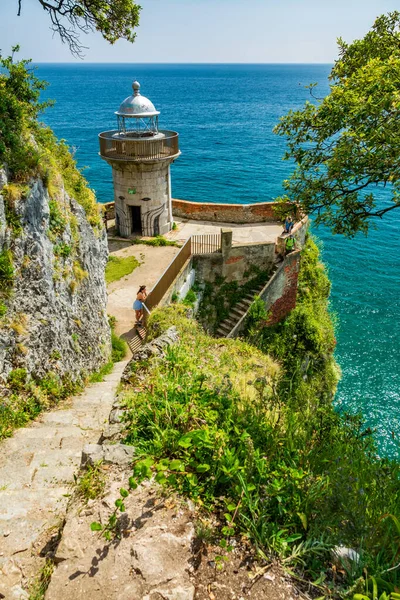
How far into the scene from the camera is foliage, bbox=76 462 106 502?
469 centimetres

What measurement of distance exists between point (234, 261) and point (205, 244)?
1779mm

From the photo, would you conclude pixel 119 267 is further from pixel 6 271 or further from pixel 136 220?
pixel 6 271

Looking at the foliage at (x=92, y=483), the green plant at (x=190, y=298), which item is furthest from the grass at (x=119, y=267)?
the foliage at (x=92, y=483)

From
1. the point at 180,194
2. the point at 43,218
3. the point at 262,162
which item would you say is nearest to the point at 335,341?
the point at 43,218

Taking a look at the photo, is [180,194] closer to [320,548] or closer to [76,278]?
[76,278]

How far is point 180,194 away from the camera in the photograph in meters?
47.3

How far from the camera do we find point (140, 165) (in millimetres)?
22172

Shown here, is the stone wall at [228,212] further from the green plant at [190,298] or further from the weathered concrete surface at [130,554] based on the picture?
the weathered concrete surface at [130,554]

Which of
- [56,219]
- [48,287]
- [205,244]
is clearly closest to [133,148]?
[205,244]

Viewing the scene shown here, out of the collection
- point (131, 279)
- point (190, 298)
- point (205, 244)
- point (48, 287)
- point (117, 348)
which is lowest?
point (190, 298)

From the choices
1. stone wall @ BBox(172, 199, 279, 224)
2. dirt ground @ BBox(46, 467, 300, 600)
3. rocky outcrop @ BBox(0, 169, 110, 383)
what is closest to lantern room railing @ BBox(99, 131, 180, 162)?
stone wall @ BBox(172, 199, 279, 224)

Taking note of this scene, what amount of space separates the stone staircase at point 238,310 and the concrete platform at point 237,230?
2.67 metres

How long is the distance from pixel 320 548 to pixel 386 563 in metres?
0.62

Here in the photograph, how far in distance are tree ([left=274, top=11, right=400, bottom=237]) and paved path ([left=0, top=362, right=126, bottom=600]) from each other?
6915 mm
